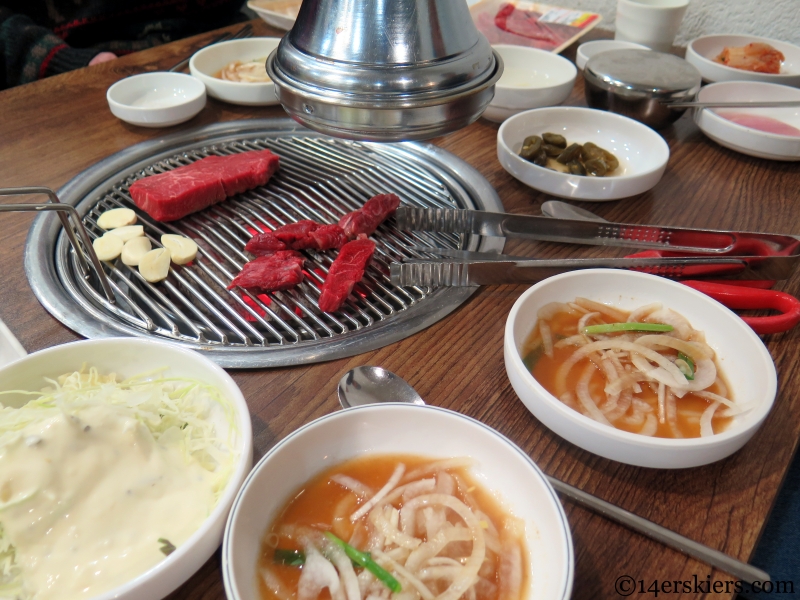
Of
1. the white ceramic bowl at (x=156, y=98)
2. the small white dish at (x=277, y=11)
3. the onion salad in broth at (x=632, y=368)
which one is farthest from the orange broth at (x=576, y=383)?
the small white dish at (x=277, y=11)

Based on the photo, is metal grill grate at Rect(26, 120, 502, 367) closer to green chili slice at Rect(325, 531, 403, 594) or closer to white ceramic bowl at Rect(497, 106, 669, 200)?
white ceramic bowl at Rect(497, 106, 669, 200)

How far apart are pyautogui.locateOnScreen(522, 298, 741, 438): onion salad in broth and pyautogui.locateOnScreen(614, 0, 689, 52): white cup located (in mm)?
2488

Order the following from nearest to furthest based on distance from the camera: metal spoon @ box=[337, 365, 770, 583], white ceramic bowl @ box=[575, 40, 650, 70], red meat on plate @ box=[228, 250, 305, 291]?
metal spoon @ box=[337, 365, 770, 583] < red meat on plate @ box=[228, 250, 305, 291] < white ceramic bowl @ box=[575, 40, 650, 70]

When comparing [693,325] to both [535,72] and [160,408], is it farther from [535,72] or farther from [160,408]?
[535,72]

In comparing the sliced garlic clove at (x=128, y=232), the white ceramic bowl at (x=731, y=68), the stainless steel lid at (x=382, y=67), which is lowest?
the sliced garlic clove at (x=128, y=232)

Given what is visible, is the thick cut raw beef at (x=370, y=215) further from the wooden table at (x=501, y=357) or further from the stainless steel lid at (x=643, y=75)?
the stainless steel lid at (x=643, y=75)

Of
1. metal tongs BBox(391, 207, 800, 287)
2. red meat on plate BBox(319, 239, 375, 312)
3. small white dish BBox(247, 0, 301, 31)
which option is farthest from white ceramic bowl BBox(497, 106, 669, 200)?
small white dish BBox(247, 0, 301, 31)

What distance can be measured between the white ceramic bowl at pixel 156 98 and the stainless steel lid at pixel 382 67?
4.46 ft

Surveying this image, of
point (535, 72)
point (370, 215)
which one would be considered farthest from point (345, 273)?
point (535, 72)

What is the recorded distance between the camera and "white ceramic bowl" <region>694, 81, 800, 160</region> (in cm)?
240

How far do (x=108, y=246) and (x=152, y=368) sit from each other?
81cm

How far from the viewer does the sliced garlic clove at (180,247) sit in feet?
6.31

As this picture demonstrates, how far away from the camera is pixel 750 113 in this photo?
9.07 ft

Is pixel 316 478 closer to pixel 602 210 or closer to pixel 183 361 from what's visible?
pixel 183 361
